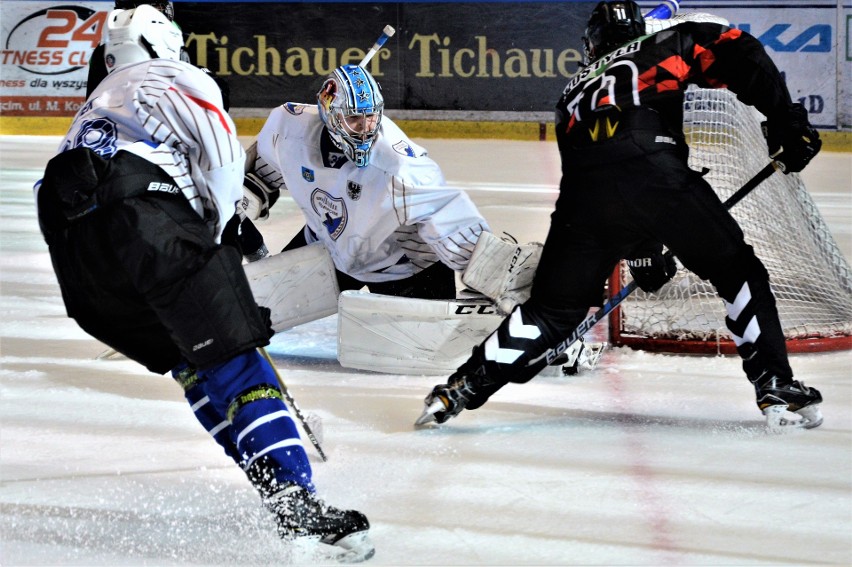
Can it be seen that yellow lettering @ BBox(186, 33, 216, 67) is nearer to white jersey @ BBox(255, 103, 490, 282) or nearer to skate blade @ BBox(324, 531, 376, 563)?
white jersey @ BBox(255, 103, 490, 282)

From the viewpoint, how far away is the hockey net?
3656mm

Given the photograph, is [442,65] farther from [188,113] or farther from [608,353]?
[188,113]

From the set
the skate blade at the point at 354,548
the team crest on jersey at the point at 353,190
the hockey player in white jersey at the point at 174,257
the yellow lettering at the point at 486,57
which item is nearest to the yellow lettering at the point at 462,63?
the yellow lettering at the point at 486,57

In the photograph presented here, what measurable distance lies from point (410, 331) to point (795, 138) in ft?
3.84

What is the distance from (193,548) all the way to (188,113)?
0.77m

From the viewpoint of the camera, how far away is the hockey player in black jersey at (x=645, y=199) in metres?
2.75

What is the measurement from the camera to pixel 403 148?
3.39 meters

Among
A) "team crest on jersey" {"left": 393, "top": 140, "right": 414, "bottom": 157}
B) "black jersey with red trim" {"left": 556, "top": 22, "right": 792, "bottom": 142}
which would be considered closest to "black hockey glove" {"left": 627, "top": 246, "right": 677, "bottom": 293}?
"black jersey with red trim" {"left": 556, "top": 22, "right": 792, "bottom": 142}

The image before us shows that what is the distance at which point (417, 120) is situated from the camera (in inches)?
344

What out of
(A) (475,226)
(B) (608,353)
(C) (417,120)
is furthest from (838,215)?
(C) (417,120)

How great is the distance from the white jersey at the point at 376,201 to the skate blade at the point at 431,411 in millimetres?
578

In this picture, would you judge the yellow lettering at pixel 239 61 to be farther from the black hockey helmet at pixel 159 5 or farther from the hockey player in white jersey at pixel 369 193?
the hockey player in white jersey at pixel 369 193

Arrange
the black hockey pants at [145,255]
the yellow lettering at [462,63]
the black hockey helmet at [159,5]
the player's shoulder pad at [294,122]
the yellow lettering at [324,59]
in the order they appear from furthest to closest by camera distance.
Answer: the yellow lettering at [324,59], the yellow lettering at [462,63], the black hockey helmet at [159,5], the player's shoulder pad at [294,122], the black hockey pants at [145,255]

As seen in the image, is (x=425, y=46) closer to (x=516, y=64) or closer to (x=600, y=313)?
(x=516, y=64)
